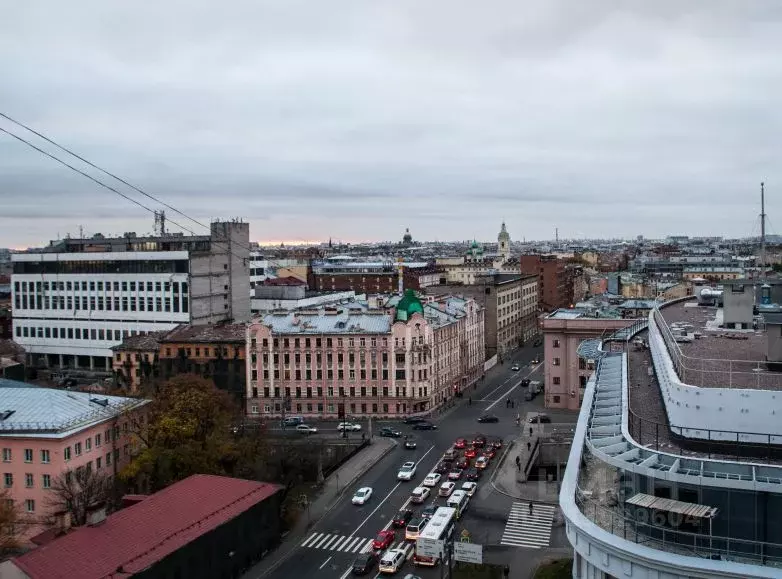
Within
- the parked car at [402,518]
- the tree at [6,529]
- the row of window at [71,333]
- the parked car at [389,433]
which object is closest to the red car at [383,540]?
the parked car at [402,518]

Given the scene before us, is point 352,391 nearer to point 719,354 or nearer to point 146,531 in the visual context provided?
point 146,531

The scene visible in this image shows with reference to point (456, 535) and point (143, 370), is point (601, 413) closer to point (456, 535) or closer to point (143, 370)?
point (456, 535)

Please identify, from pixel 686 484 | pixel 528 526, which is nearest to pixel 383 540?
pixel 528 526

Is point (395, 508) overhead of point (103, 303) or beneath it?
beneath

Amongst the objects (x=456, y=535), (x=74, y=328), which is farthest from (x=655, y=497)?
(x=74, y=328)

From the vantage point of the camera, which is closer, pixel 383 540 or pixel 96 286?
pixel 383 540

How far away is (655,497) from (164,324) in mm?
79656

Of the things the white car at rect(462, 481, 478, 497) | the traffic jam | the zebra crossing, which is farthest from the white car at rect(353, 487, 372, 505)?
the white car at rect(462, 481, 478, 497)

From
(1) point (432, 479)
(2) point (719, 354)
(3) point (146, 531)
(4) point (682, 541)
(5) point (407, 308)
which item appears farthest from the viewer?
(5) point (407, 308)

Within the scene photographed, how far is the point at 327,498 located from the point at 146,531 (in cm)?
1661

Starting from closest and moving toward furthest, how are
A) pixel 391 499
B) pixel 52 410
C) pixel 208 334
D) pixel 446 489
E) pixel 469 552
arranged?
pixel 469 552, pixel 52 410, pixel 391 499, pixel 446 489, pixel 208 334

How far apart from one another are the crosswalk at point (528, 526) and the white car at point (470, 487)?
2.70 m

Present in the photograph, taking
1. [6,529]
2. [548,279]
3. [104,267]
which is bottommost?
[6,529]

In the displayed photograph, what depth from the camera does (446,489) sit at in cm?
4659
